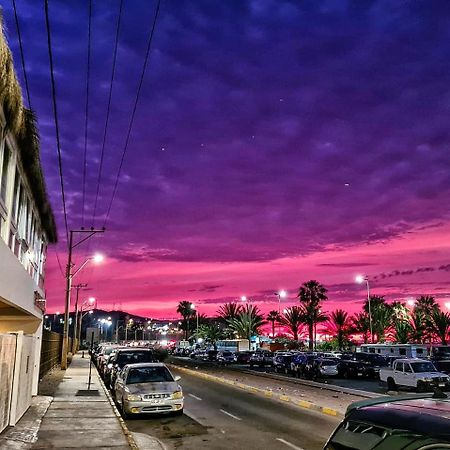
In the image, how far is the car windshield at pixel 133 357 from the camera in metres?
25.4

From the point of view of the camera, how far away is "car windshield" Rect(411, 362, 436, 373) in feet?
82.5

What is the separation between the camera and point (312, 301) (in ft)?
273

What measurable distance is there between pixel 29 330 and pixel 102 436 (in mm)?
9428

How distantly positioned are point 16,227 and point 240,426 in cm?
819

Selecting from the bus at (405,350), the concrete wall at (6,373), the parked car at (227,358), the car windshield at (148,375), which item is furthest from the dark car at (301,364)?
the concrete wall at (6,373)

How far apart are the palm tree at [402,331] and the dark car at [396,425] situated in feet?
243


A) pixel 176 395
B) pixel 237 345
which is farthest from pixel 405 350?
pixel 176 395

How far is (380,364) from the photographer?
119 feet

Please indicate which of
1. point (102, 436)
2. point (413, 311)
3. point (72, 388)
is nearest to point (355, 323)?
point (413, 311)

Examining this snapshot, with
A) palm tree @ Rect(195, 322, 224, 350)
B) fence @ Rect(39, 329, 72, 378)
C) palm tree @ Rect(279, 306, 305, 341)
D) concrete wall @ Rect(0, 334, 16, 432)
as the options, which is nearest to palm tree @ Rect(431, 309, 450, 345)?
palm tree @ Rect(279, 306, 305, 341)

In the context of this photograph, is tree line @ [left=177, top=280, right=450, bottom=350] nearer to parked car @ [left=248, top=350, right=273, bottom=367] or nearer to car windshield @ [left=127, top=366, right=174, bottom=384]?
parked car @ [left=248, top=350, right=273, bottom=367]

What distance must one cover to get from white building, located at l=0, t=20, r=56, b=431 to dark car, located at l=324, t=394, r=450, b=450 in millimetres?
7247

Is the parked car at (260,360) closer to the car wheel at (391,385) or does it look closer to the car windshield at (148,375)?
the car wheel at (391,385)

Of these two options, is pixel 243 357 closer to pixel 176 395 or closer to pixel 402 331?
pixel 402 331
